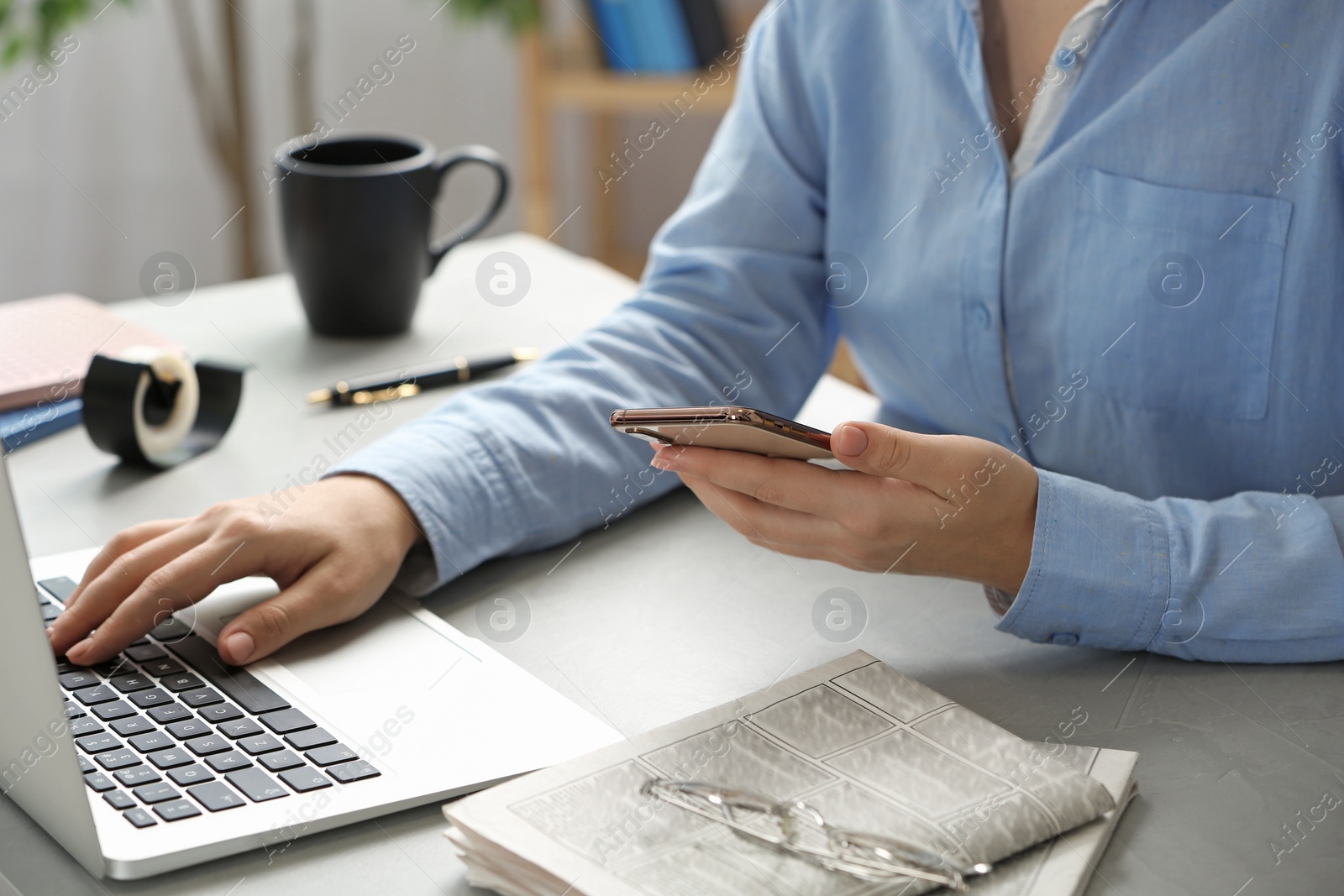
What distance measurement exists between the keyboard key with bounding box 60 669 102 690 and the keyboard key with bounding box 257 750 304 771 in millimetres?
121

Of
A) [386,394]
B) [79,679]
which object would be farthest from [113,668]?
[386,394]

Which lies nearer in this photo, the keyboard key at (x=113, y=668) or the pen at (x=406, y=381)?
the keyboard key at (x=113, y=668)

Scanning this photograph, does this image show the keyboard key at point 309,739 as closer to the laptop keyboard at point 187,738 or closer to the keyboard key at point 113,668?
the laptop keyboard at point 187,738

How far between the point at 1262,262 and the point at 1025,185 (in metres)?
0.15

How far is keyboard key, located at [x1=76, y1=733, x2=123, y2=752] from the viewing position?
1.87 feet

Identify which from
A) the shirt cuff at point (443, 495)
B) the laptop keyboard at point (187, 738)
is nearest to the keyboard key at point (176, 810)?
the laptop keyboard at point (187, 738)

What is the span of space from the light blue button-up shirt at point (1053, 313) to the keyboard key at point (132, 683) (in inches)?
6.8

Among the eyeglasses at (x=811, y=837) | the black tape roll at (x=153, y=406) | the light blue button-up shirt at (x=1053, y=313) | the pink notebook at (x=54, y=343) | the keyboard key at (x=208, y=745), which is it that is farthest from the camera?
the pink notebook at (x=54, y=343)

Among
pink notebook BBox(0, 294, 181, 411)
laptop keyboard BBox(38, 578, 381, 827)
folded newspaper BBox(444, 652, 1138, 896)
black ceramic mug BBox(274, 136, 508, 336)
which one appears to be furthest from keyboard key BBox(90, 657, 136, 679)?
black ceramic mug BBox(274, 136, 508, 336)

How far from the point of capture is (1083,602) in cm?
66

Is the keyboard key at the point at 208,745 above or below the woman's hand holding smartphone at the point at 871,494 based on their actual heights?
below

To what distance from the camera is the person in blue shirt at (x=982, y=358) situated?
0.67 m

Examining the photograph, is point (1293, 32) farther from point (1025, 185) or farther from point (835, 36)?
point (835, 36)

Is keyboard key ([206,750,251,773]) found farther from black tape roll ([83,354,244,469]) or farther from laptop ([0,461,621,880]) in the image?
black tape roll ([83,354,244,469])
